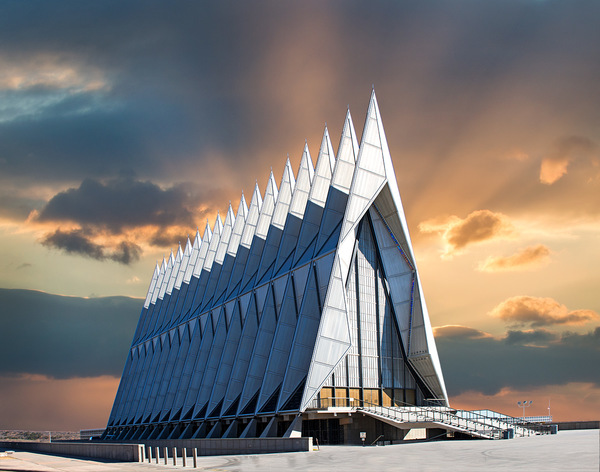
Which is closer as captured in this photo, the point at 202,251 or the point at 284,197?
the point at 284,197

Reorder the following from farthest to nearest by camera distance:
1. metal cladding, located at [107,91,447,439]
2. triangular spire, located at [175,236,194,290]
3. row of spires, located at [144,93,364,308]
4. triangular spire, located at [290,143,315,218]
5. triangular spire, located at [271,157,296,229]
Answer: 1. triangular spire, located at [175,236,194,290]
2. triangular spire, located at [271,157,296,229]
3. triangular spire, located at [290,143,315,218]
4. row of spires, located at [144,93,364,308]
5. metal cladding, located at [107,91,447,439]

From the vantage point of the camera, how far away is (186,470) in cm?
2527

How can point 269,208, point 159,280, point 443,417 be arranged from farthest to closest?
1. point 159,280
2. point 269,208
3. point 443,417

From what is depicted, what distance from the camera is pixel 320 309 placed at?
44.8 meters

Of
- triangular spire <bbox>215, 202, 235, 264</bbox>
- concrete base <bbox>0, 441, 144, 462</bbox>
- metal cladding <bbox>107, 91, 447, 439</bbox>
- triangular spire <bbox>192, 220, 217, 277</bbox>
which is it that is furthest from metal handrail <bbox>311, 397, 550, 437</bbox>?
triangular spire <bbox>192, 220, 217, 277</bbox>

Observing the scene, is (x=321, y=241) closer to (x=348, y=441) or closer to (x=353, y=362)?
(x=353, y=362)

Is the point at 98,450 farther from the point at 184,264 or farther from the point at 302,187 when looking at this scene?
the point at 184,264

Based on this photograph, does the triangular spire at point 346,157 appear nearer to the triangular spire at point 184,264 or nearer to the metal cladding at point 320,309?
the metal cladding at point 320,309

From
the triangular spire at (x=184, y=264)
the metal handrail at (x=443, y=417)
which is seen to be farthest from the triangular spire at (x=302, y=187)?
the triangular spire at (x=184, y=264)

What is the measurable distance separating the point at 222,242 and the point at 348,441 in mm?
33488

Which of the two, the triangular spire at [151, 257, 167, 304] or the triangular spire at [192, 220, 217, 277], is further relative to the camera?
the triangular spire at [151, 257, 167, 304]

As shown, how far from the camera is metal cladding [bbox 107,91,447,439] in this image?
4319cm

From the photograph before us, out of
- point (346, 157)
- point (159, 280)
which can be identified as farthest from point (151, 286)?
point (346, 157)

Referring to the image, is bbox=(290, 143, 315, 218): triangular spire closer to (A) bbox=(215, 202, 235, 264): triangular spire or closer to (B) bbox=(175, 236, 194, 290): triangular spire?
(A) bbox=(215, 202, 235, 264): triangular spire
